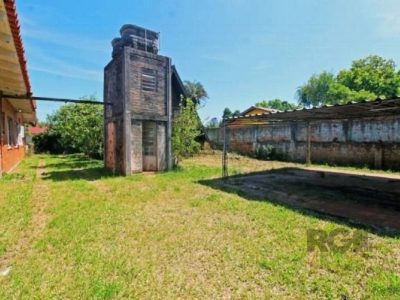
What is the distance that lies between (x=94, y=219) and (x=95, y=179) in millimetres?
4847

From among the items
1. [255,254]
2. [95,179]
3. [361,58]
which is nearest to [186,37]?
[95,179]

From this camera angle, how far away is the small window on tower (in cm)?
1012

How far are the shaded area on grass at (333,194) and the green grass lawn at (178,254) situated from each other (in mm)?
499

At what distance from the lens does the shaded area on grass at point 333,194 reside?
482 cm

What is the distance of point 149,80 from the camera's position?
33.7ft

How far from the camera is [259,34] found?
35.4ft

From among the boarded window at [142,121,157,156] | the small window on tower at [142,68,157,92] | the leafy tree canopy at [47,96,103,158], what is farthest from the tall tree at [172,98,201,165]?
the leafy tree canopy at [47,96,103,158]

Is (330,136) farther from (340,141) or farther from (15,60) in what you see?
(15,60)

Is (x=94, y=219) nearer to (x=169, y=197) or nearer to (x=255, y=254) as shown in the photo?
(x=169, y=197)

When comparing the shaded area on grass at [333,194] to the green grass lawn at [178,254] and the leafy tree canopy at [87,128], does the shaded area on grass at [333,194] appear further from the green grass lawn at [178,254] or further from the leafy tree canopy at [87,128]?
the leafy tree canopy at [87,128]

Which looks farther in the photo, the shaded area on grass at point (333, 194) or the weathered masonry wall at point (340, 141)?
the weathered masonry wall at point (340, 141)
